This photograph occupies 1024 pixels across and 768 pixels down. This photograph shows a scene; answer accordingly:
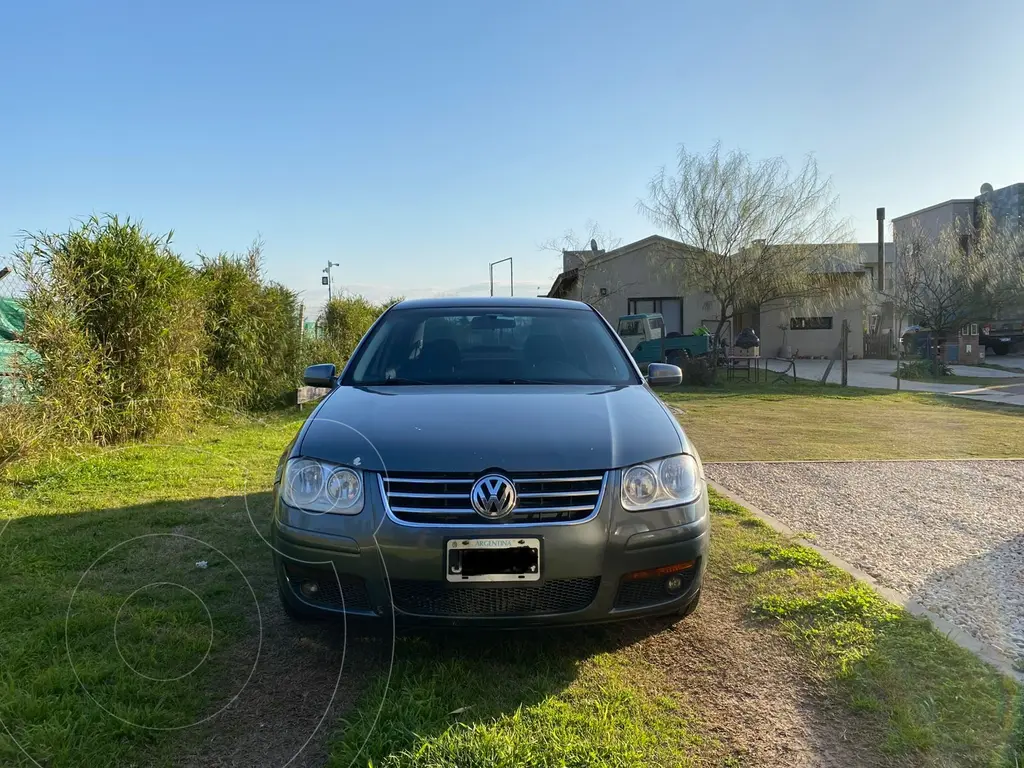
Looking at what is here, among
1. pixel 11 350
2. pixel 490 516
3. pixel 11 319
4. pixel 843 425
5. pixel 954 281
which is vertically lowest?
pixel 843 425

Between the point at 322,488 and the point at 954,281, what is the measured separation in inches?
1110

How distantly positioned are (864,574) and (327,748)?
3.01 m

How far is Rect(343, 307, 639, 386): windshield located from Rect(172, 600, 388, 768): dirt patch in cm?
128

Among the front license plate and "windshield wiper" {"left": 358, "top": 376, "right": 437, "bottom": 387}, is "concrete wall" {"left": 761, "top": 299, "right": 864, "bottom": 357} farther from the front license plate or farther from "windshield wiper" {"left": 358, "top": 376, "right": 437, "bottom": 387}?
the front license plate

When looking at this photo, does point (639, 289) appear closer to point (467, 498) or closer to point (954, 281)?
point (954, 281)

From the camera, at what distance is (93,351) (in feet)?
22.9

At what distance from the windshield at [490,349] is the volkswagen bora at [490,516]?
619mm

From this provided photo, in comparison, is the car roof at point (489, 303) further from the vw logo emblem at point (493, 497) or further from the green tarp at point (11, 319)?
the green tarp at point (11, 319)

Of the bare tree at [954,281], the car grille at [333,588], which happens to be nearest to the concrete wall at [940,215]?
the bare tree at [954,281]

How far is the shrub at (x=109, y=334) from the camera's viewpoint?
6.52m

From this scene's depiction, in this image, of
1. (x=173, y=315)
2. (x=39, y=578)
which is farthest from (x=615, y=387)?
(x=173, y=315)

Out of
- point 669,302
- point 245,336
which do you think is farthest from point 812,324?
point 245,336

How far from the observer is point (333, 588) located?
247 cm

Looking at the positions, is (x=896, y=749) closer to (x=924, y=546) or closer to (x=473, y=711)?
Answer: (x=473, y=711)
